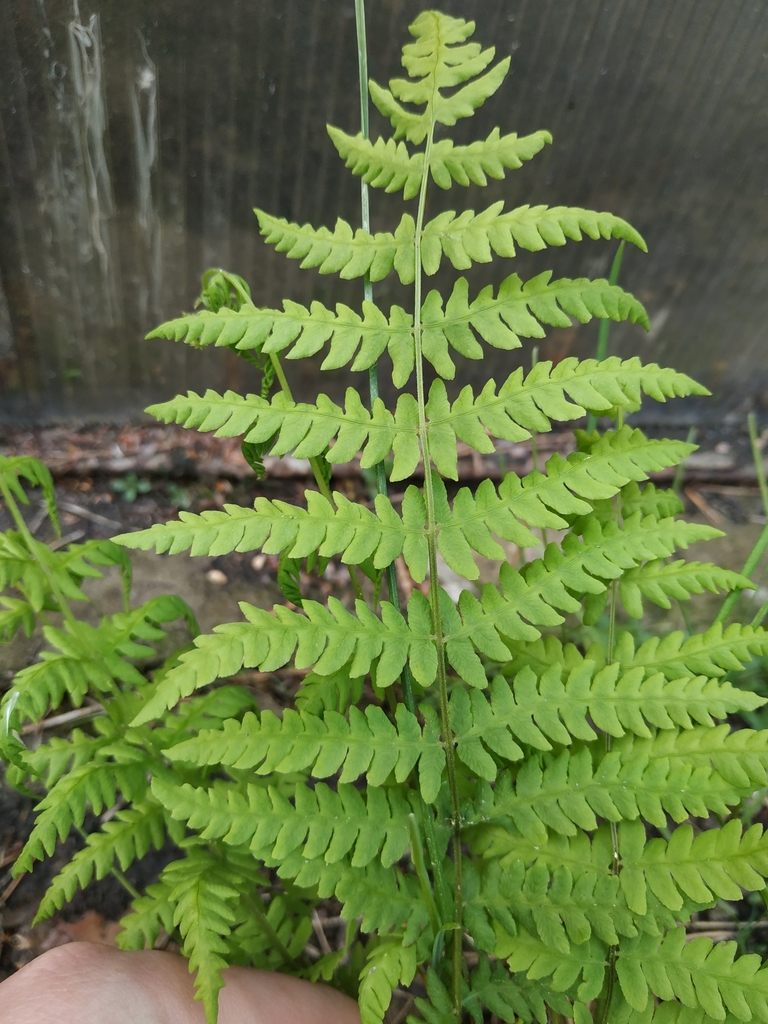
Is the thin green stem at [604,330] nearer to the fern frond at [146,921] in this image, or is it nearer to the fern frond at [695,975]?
the fern frond at [695,975]

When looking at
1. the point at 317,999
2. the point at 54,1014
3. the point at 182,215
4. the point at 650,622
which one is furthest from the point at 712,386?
the point at 54,1014

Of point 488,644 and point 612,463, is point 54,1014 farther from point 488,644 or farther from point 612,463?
point 612,463

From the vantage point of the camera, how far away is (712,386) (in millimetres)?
3418

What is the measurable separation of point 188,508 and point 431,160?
1.80 metres

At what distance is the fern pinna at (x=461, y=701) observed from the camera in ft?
3.29

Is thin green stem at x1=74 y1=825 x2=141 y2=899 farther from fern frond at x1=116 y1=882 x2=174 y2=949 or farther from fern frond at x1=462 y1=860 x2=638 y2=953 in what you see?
fern frond at x1=462 y1=860 x2=638 y2=953

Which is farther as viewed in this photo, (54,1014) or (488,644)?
(488,644)

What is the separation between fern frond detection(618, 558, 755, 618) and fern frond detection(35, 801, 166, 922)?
3.16 ft

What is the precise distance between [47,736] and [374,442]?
138 centimetres

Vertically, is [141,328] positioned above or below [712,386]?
above

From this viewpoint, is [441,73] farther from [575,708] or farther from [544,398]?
[575,708]

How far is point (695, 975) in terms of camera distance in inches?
38.6

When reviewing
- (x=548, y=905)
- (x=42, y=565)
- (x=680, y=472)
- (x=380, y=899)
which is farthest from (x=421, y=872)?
(x=680, y=472)

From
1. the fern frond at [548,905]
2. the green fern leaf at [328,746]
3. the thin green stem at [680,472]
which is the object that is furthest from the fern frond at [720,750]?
the thin green stem at [680,472]
